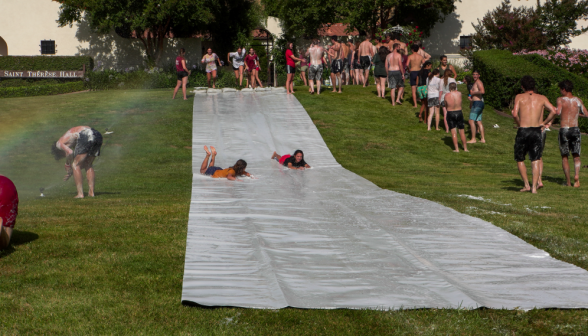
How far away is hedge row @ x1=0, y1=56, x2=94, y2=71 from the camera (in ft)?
114

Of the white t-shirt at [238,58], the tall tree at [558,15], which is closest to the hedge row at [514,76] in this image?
the white t-shirt at [238,58]

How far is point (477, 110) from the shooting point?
17328 millimetres

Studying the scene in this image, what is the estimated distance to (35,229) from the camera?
6941 millimetres

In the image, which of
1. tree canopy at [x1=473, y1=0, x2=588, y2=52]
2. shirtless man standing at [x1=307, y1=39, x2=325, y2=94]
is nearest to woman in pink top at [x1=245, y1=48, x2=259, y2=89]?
shirtless man standing at [x1=307, y1=39, x2=325, y2=94]

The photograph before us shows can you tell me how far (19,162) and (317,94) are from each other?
11.2 m

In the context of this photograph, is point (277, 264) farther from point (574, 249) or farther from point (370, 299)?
point (574, 249)

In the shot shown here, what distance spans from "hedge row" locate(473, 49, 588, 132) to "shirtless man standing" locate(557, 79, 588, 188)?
1024 cm

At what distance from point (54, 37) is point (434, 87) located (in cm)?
2830

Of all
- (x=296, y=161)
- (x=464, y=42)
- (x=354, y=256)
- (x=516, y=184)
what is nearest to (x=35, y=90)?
(x=296, y=161)

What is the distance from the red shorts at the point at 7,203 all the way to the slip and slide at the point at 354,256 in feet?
6.05

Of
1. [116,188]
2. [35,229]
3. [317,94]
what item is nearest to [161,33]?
[317,94]

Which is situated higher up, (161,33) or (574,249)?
(161,33)

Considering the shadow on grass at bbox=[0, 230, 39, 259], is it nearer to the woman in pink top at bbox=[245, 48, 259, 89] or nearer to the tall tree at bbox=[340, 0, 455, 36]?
the woman in pink top at bbox=[245, 48, 259, 89]

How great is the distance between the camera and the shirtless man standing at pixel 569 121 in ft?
37.5
